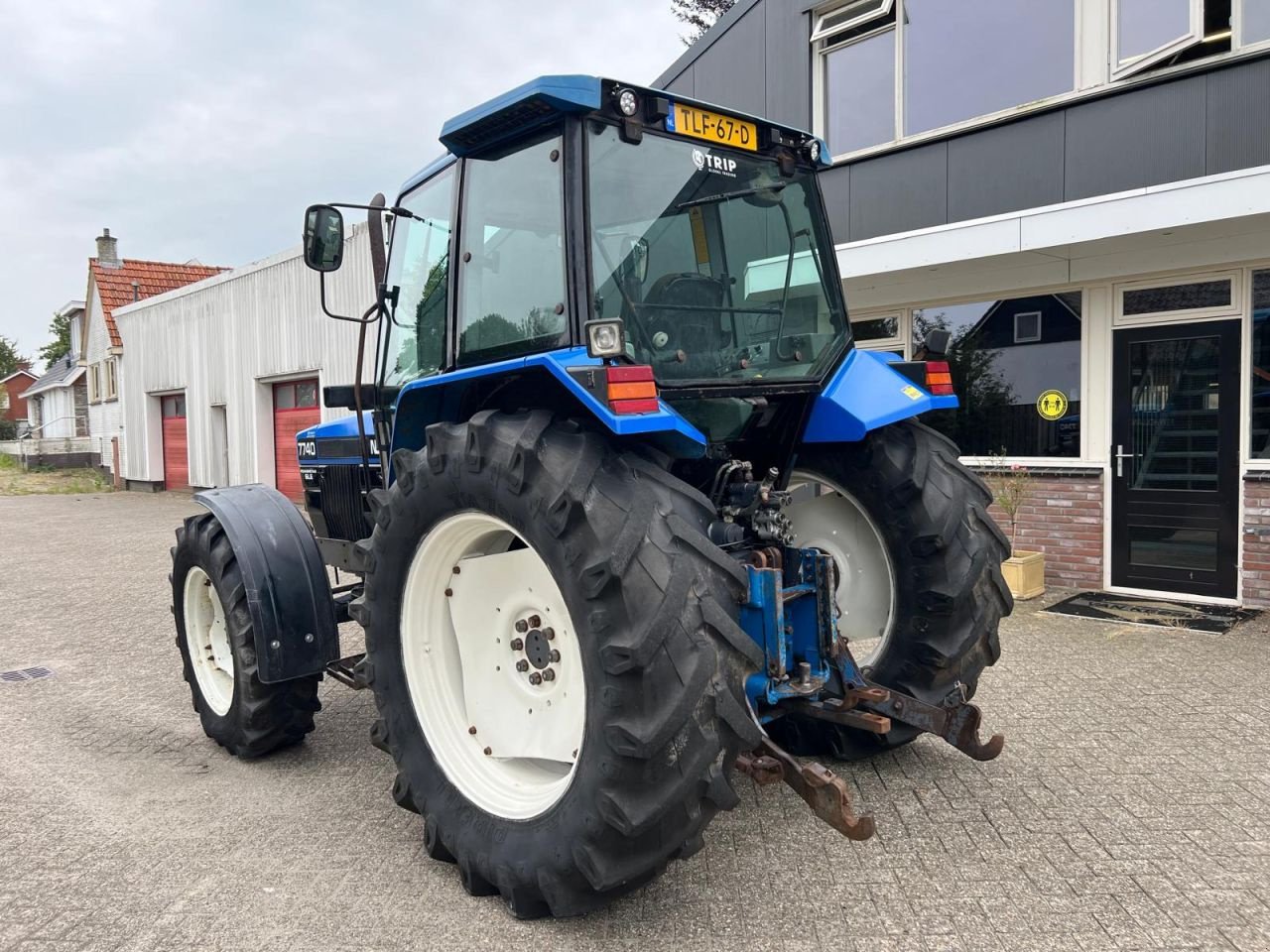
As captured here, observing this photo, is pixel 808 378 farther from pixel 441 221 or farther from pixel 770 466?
pixel 441 221

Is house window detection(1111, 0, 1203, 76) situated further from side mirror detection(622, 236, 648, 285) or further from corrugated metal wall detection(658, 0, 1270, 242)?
side mirror detection(622, 236, 648, 285)

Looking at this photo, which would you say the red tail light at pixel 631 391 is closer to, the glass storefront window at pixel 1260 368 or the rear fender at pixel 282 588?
the rear fender at pixel 282 588

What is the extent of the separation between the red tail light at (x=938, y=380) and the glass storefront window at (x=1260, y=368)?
4246 millimetres

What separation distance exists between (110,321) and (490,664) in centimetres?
2658

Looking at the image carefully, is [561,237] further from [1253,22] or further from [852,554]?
[1253,22]

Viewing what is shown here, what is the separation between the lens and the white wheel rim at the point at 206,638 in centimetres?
431

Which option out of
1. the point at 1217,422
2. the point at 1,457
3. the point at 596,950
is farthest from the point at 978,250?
the point at 1,457

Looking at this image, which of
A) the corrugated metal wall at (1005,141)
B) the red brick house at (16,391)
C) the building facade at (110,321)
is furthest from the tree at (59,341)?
the corrugated metal wall at (1005,141)

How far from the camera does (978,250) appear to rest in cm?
699

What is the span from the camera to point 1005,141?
7395mm

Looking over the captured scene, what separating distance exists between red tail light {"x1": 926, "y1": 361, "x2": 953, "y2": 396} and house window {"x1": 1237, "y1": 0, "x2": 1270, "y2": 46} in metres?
4.55

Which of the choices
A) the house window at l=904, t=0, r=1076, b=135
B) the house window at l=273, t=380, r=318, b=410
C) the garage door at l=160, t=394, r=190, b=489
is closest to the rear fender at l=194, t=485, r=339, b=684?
the house window at l=904, t=0, r=1076, b=135

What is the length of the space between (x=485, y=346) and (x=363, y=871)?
5.77 feet

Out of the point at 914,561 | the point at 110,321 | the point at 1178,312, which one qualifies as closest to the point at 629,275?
the point at 914,561
